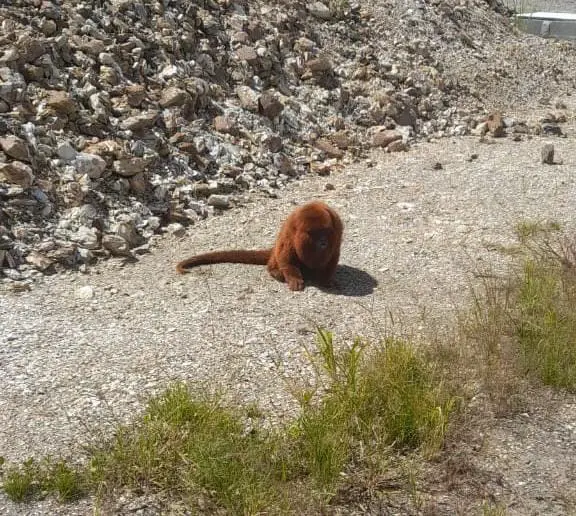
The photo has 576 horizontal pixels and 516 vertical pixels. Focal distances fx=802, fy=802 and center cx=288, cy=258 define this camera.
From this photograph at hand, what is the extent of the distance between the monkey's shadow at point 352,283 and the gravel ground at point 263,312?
25mm

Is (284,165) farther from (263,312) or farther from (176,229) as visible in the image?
(263,312)

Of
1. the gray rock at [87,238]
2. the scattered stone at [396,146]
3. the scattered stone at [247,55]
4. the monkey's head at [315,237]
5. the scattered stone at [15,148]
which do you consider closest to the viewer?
the monkey's head at [315,237]

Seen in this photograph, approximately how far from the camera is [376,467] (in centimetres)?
424

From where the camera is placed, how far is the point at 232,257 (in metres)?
7.02

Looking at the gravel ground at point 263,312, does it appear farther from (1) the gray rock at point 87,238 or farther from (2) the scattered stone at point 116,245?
(1) the gray rock at point 87,238

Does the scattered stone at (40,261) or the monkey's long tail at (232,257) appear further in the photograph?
the monkey's long tail at (232,257)

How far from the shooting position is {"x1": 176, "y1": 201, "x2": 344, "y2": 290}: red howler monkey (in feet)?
20.9

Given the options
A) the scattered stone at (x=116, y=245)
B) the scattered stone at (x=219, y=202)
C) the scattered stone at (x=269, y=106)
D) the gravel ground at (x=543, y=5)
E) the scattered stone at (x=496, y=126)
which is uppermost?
the gravel ground at (x=543, y=5)

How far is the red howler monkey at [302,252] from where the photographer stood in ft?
20.9

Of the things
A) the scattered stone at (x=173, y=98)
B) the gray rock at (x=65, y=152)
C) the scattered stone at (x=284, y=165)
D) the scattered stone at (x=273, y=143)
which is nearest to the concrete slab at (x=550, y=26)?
the scattered stone at (x=273, y=143)

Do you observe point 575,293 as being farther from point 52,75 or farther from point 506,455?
point 52,75

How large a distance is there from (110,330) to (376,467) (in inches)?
93.0

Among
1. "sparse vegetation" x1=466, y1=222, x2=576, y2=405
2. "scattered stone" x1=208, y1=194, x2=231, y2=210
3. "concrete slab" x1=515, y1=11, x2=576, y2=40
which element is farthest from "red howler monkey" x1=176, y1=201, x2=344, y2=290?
"concrete slab" x1=515, y1=11, x2=576, y2=40

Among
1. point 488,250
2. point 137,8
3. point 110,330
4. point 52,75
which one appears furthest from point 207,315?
point 137,8
